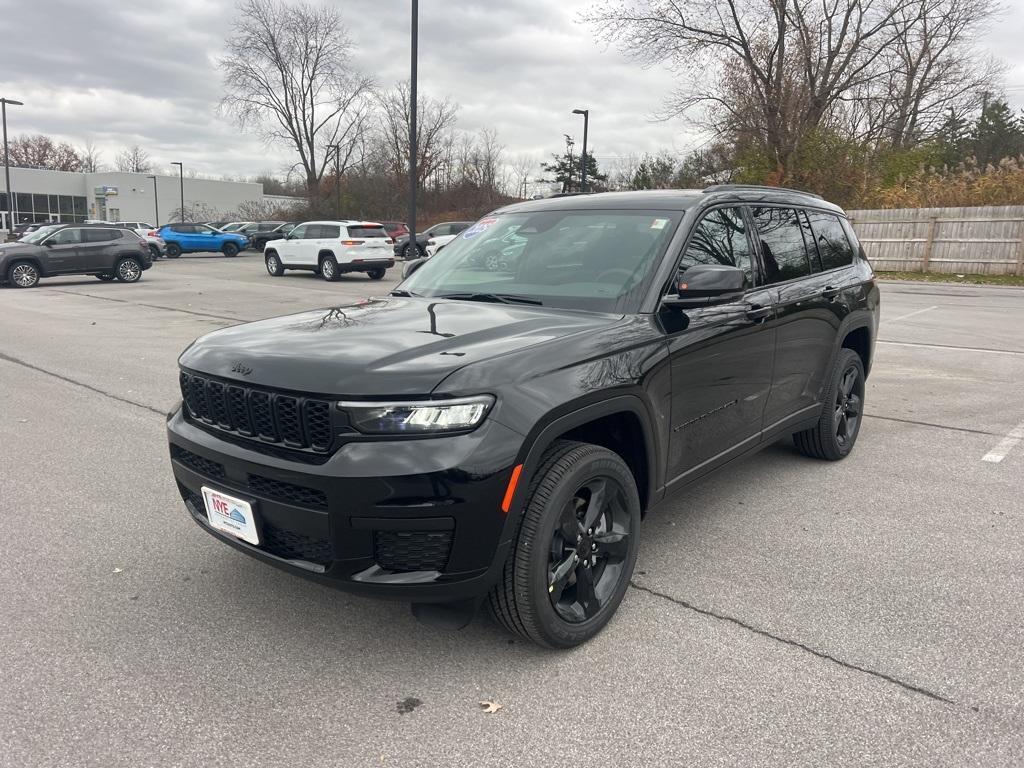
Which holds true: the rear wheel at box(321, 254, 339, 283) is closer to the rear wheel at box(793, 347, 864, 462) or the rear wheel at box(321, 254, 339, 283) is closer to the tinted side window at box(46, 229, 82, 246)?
the tinted side window at box(46, 229, 82, 246)

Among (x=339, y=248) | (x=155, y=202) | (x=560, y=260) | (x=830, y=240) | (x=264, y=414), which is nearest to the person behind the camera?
(x=264, y=414)

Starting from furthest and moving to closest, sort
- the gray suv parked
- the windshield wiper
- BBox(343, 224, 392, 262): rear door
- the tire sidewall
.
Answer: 1. BBox(343, 224, 392, 262): rear door
2. the gray suv parked
3. the windshield wiper
4. the tire sidewall

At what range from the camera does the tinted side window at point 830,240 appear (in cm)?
491

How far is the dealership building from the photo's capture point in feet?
208

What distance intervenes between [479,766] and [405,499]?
826 millimetres

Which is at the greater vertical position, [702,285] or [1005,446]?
[702,285]

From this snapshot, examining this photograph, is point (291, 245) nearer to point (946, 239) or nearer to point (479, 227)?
point (479, 227)

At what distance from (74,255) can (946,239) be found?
26495 mm

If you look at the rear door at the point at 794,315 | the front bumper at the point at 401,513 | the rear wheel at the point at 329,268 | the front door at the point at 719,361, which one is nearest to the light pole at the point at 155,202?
the rear wheel at the point at 329,268

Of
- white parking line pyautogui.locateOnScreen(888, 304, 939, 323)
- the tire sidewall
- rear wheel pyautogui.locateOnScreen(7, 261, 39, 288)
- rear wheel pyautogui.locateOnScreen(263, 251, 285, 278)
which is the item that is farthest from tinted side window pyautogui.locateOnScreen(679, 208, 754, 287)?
rear wheel pyautogui.locateOnScreen(263, 251, 285, 278)

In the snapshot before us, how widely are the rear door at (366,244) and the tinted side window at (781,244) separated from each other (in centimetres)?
1866

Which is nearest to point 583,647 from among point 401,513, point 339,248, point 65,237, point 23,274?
point 401,513

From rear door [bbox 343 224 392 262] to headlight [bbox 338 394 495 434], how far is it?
20.3m

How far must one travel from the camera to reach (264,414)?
2666mm
